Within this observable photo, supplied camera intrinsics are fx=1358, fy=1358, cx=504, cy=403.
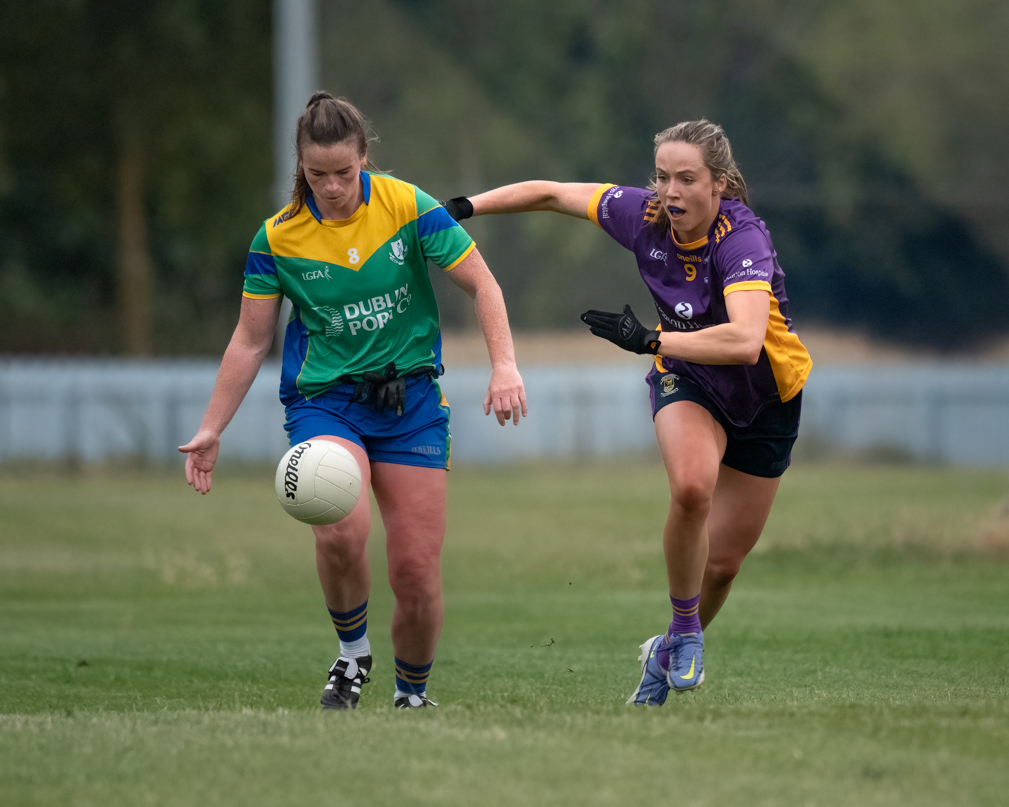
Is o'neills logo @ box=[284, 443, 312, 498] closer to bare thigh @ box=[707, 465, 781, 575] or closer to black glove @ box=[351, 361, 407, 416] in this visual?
black glove @ box=[351, 361, 407, 416]

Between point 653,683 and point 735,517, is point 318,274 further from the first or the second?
point 653,683

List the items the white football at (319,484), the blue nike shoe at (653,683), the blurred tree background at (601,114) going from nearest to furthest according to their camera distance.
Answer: the white football at (319,484)
the blue nike shoe at (653,683)
the blurred tree background at (601,114)

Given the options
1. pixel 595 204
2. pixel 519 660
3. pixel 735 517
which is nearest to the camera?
pixel 735 517

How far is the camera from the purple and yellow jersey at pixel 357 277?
529 cm

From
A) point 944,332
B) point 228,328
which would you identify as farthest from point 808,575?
point 228,328

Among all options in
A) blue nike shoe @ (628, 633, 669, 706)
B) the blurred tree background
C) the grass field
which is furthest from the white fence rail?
blue nike shoe @ (628, 633, 669, 706)

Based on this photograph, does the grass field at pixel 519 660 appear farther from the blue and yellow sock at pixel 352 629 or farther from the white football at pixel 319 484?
the white football at pixel 319 484

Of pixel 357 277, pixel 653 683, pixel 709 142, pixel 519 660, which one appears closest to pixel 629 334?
pixel 709 142

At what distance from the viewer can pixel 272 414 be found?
21.0m

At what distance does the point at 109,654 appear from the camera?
774cm

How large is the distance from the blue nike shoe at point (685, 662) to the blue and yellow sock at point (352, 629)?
1.22m

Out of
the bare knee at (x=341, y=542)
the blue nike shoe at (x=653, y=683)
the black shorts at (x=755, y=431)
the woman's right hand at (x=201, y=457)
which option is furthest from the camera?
the black shorts at (x=755, y=431)

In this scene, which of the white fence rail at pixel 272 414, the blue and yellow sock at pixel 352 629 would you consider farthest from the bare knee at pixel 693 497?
the white fence rail at pixel 272 414

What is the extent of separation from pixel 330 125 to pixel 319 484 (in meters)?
1.33
